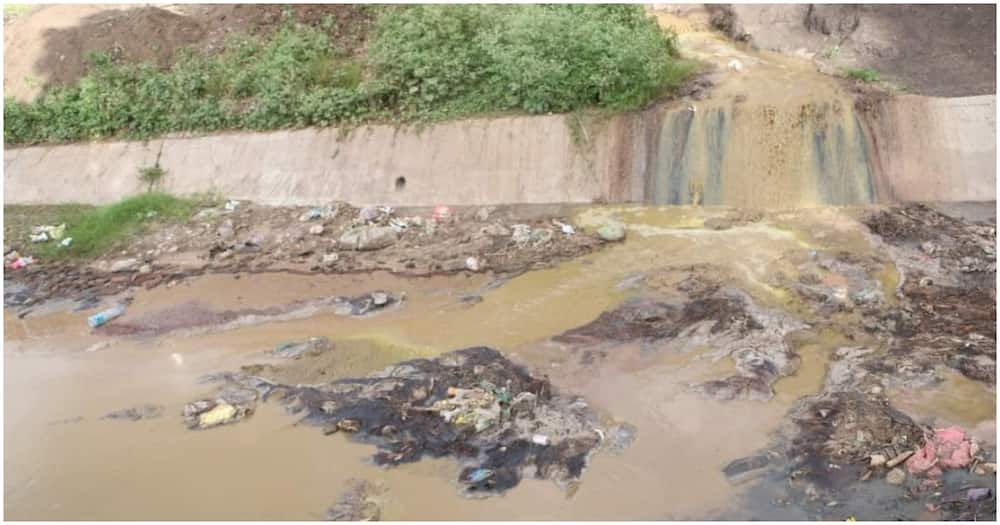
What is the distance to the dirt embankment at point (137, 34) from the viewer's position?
1208 centimetres

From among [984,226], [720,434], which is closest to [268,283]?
[720,434]

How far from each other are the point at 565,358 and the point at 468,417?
4.05 feet

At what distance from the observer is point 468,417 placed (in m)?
5.62

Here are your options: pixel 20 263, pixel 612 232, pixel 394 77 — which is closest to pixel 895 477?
pixel 612 232

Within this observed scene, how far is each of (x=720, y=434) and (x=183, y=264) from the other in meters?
6.47

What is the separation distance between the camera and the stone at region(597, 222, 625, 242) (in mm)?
8805

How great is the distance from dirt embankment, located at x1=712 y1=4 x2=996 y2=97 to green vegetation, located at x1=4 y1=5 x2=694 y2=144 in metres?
1.88

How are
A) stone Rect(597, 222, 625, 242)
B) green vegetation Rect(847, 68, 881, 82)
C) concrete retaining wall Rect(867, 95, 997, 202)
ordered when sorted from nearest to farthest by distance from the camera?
stone Rect(597, 222, 625, 242) → concrete retaining wall Rect(867, 95, 997, 202) → green vegetation Rect(847, 68, 881, 82)

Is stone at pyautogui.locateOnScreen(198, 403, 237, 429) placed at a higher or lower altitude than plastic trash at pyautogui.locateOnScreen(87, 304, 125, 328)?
lower

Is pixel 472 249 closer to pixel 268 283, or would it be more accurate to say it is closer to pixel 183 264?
pixel 268 283

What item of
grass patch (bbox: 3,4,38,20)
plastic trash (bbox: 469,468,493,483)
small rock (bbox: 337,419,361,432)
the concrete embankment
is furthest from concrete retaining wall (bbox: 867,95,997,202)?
grass patch (bbox: 3,4,38,20)

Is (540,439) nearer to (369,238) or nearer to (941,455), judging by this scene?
(941,455)

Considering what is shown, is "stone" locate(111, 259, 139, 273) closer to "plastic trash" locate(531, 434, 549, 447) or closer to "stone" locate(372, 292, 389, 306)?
"stone" locate(372, 292, 389, 306)

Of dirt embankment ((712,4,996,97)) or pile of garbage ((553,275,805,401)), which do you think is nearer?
pile of garbage ((553,275,805,401))
